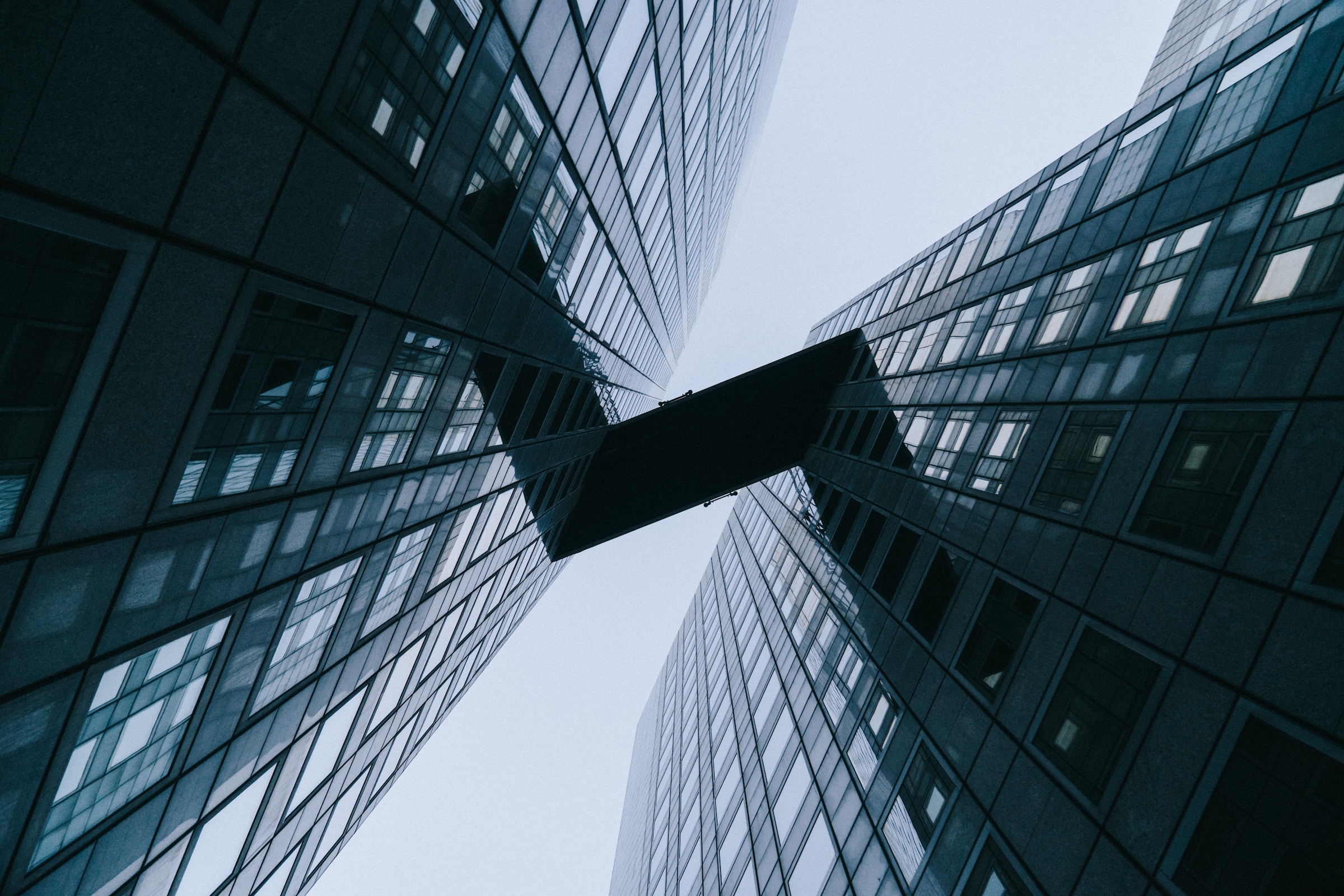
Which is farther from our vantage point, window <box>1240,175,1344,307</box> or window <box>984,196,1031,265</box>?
window <box>984,196,1031,265</box>

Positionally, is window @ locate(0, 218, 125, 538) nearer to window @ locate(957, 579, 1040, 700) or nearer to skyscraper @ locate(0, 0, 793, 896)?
skyscraper @ locate(0, 0, 793, 896)

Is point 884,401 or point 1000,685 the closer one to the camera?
point 1000,685

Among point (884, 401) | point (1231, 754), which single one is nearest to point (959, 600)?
point (1231, 754)

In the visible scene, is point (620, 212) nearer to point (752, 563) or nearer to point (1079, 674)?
point (1079, 674)

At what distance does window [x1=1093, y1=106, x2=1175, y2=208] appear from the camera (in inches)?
584

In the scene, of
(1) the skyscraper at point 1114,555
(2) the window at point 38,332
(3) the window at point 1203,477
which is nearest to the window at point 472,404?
(2) the window at point 38,332

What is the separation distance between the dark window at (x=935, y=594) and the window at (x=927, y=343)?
8.91 meters

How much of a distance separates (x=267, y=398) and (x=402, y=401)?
3.23 metres

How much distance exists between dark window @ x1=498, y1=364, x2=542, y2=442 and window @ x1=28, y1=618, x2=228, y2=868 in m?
9.16

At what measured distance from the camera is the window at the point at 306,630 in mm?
10859

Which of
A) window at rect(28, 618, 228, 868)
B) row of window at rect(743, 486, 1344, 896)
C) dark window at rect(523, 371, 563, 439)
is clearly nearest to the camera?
row of window at rect(743, 486, 1344, 896)

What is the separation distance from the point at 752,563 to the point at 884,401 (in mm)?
18896

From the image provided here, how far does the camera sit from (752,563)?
1660 inches

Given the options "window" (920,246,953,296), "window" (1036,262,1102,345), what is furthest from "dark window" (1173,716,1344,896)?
"window" (920,246,953,296)
